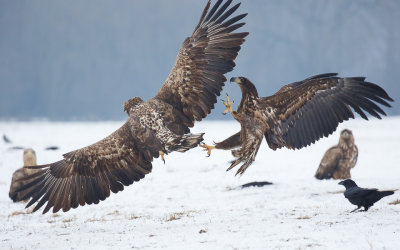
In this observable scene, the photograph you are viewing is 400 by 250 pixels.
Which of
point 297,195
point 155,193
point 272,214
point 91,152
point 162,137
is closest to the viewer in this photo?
point 162,137

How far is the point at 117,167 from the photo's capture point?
7277mm

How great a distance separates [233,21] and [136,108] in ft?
7.30

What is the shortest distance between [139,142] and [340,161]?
8.98m

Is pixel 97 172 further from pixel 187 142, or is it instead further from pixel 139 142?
pixel 187 142

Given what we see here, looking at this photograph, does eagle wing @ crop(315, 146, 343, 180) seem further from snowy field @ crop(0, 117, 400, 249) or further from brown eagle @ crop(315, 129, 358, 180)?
snowy field @ crop(0, 117, 400, 249)

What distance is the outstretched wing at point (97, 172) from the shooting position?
7.18m

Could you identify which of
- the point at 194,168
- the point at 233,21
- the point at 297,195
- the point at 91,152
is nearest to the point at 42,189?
the point at 91,152

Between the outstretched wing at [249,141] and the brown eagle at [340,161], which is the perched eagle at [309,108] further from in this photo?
the brown eagle at [340,161]

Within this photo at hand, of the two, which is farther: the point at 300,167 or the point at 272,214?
the point at 300,167

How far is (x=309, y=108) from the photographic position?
716 cm

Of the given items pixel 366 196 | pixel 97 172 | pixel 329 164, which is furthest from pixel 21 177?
pixel 366 196

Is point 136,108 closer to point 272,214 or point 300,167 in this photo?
point 272,214

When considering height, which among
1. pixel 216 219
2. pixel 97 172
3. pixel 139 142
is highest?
pixel 139 142

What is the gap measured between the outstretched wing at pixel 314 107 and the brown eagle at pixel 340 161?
24.9 ft
